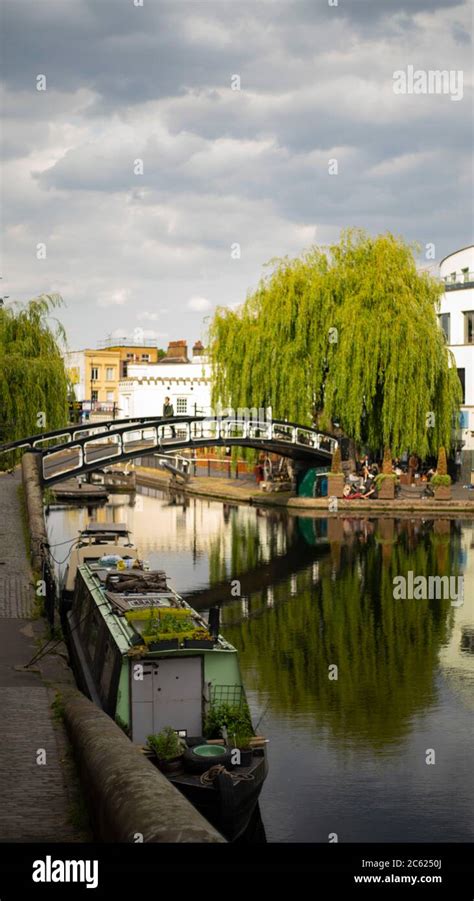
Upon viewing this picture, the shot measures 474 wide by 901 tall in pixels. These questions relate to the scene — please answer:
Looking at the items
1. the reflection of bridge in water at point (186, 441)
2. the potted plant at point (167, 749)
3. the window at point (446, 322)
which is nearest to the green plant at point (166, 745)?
the potted plant at point (167, 749)

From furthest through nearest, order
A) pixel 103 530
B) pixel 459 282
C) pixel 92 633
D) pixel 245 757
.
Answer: pixel 459 282 → pixel 103 530 → pixel 92 633 → pixel 245 757

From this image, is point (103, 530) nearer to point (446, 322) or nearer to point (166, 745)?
point (166, 745)

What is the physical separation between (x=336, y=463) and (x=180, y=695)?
33.7 metres

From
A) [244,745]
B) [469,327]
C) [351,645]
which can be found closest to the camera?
[244,745]

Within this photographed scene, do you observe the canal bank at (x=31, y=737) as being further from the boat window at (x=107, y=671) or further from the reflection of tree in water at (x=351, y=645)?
the reflection of tree in water at (x=351, y=645)

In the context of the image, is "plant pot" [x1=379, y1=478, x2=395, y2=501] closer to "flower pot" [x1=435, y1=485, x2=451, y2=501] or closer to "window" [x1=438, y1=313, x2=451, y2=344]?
"flower pot" [x1=435, y1=485, x2=451, y2=501]

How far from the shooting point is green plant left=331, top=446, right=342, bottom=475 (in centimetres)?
4781

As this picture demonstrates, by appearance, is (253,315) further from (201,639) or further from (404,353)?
(201,639)

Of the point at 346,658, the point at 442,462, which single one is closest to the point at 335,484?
the point at 442,462

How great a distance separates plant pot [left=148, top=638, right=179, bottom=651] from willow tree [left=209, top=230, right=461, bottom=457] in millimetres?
33124

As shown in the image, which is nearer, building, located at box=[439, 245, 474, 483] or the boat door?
the boat door

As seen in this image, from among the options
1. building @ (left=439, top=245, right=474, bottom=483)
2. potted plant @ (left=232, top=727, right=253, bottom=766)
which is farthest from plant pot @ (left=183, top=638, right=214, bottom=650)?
building @ (left=439, top=245, right=474, bottom=483)

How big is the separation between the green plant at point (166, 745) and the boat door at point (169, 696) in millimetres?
1019

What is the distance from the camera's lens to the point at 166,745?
43.8 feet
